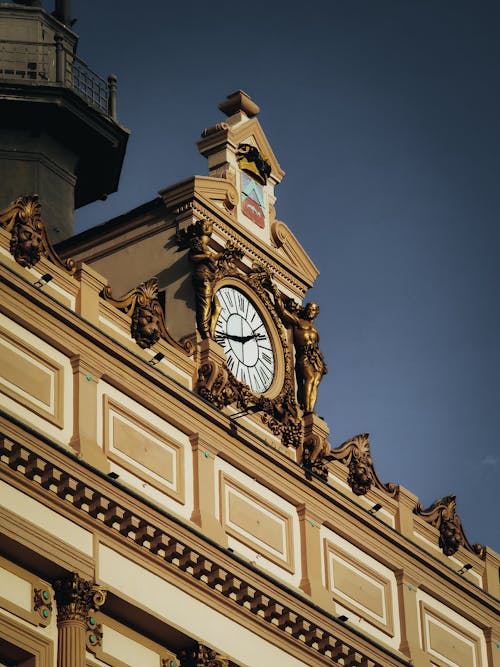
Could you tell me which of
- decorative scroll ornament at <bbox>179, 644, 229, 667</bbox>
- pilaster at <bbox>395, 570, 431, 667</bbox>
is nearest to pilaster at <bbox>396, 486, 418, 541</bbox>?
pilaster at <bbox>395, 570, 431, 667</bbox>

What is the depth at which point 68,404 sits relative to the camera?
4728cm

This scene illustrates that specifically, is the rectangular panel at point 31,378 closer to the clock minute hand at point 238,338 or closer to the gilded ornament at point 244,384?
the gilded ornament at point 244,384

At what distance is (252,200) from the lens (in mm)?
55625

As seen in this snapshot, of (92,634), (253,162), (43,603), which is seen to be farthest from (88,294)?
(253,162)

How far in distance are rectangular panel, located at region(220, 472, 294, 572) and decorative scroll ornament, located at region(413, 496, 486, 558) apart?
600 cm

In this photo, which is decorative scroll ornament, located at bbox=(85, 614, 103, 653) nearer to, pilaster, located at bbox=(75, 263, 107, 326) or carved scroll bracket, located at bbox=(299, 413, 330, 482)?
pilaster, located at bbox=(75, 263, 107, 326)

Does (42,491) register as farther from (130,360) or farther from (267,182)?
(267,182)

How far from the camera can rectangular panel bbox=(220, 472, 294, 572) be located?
165ft

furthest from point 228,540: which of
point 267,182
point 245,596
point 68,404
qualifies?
point 267,182

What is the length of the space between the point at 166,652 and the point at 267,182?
12.9m

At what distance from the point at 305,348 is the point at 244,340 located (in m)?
1.96

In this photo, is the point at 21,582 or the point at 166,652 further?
the point at 166,652

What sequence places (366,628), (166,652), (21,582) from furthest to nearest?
1. (366,628)
2. (166,652)
3. (21,582)

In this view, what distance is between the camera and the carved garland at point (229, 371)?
168 ft
